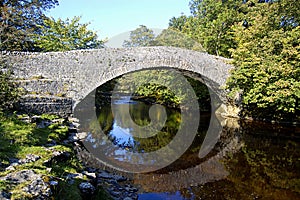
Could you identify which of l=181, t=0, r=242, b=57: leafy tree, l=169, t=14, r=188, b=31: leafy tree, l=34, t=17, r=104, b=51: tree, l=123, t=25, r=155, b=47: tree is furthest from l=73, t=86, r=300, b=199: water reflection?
l=123, t=25, r=155, b=47: tree

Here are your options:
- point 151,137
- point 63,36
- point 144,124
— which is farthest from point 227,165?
point 63,36

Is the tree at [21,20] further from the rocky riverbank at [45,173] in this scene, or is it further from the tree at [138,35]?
the tree at [138,35]

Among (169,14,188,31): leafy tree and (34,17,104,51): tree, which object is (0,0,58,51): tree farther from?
(169,14,188,31): leafy tree

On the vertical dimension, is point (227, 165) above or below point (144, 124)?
below

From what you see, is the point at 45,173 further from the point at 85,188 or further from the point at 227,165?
the point at 227,165

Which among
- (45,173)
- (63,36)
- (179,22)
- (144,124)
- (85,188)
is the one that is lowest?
(144,124)

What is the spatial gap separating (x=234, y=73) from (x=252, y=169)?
7.16 m

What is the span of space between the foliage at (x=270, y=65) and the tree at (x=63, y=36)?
1027 centimetres

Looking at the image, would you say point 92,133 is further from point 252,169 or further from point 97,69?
point 252,169

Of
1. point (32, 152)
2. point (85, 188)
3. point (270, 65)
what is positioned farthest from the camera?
point (270, 65)

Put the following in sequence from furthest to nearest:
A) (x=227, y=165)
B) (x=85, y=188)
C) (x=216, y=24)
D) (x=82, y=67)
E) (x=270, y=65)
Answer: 1. (x=216, y=24)
2. (x=82, y=67)
3. (x=270, y=65)
4. (x=227, y=165)
5. (x=85, y=188)

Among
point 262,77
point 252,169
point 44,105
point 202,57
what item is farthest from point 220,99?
point 44,105

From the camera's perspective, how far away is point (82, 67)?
1234cm

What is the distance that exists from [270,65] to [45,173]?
11.4 m
